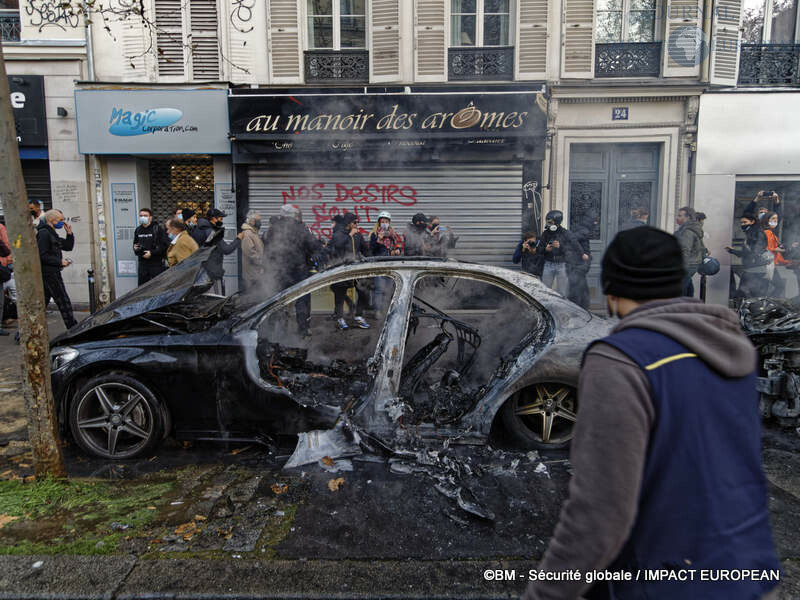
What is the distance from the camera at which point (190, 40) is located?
36.5 feet

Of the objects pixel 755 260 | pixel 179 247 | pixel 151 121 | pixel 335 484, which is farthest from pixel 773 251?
pixel 151 121

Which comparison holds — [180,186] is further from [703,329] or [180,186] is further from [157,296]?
[703,329]

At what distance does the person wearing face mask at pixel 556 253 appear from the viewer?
28.9 ft

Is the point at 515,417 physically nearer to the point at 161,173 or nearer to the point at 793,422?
the point at 793,422

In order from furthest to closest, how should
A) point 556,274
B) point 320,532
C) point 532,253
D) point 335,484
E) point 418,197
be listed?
point 418,197 → point 532,253 → point 556,274 → point 335,484 → point 320,532

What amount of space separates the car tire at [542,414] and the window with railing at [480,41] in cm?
900

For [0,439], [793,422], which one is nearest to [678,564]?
[793,422]

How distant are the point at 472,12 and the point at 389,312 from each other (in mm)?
9563

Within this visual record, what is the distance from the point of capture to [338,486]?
3418 millimetres

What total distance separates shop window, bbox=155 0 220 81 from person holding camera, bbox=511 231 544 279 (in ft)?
23.3

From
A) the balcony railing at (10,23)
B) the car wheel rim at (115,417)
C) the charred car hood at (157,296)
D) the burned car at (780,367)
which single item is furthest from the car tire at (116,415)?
the balcony railing at (10,23)

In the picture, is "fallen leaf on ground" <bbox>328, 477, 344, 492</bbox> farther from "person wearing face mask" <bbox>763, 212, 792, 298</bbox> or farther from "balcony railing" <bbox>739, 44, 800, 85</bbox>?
"balcony railing" <bbox>739, 44, 800, 85</bbox>

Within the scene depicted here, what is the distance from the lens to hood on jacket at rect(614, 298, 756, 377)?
1.26 m

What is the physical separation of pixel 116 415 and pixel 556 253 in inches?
269
